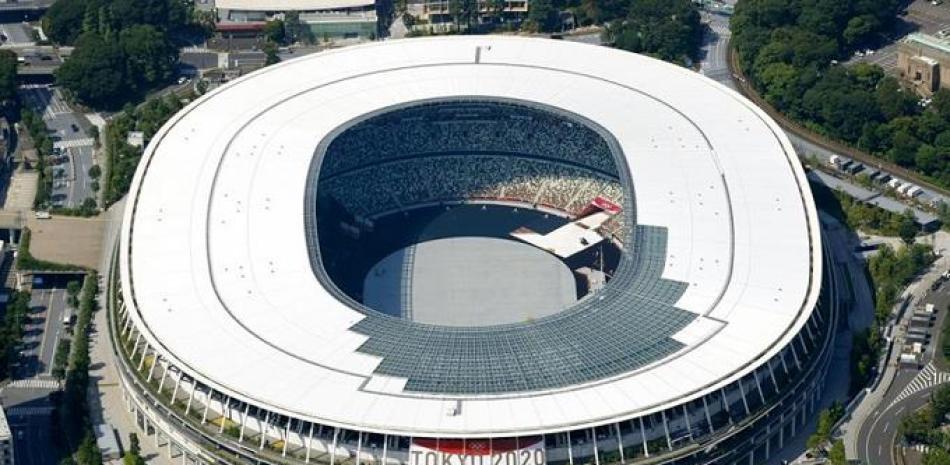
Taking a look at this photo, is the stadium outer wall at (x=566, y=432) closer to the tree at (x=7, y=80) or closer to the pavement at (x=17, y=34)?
the tree at (x=7, y=80)

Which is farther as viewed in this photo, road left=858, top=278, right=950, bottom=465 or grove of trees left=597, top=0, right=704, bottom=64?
grove of trees left=597, top=0, right=704, bottom=64

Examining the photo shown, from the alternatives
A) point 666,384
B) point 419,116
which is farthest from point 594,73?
point 666,384

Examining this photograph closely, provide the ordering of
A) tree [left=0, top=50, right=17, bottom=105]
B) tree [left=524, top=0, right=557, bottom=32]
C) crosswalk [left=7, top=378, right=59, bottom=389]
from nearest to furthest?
crosswalk [left=7, top=378, right=59, bottom=389] < tree [left=0, top=50, right=17, bottom=105] < tree [left=524, top=0, right=557, bottom=32]

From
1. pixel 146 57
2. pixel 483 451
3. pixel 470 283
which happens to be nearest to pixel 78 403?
pixel 483 451

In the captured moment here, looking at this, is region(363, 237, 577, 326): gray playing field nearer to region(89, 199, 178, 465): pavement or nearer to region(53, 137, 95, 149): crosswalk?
region(89, 199, 178, 465): pavement

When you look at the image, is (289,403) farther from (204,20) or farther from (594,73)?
(204,20)

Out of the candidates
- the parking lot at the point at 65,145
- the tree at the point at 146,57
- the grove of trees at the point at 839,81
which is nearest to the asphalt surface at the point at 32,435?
the parking lot at the point at 65,145

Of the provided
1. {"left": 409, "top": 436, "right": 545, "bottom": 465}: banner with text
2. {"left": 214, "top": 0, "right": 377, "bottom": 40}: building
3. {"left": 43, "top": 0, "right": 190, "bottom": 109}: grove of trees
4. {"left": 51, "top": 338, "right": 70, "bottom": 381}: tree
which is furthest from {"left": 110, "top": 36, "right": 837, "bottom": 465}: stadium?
{"left": 214, "top": 0, "right": 377, "bottom": 40}: building
